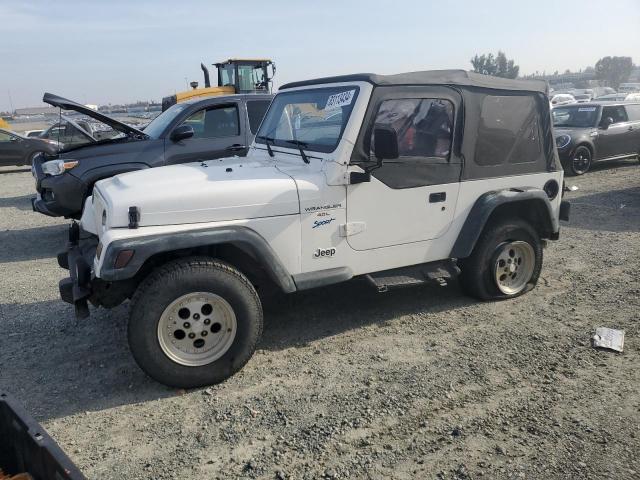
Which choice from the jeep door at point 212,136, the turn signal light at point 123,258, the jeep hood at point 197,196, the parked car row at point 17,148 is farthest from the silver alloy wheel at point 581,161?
the parked car row at point 17,148

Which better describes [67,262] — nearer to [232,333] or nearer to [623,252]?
[232,333]

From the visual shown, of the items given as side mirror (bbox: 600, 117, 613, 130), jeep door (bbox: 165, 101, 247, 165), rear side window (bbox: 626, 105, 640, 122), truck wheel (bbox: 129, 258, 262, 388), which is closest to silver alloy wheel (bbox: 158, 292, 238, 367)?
truck wheel (bbox: 129, 258, 262, 388)

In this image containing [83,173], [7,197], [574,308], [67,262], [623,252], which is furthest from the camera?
[7,197]

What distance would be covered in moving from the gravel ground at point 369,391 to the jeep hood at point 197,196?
46.2 inches

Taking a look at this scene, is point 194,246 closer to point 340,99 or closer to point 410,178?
point 340,99

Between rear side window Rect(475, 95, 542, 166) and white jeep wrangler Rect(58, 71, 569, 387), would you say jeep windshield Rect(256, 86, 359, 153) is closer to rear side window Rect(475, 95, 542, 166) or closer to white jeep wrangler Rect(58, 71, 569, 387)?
white jeep wrangler Rect(58, 71, 569, 387)

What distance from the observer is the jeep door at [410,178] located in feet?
13.7

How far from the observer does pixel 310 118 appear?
457cm

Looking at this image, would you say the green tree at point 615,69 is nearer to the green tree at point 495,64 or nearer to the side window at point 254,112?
the green tree at point 495,64

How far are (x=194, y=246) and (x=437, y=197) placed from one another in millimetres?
2094

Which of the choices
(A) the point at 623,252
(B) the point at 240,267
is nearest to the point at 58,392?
(B) the point at 240,267

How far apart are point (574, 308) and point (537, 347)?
961mm

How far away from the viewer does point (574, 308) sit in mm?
4852

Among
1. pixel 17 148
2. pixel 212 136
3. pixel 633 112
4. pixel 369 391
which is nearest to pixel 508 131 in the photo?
pixel 369 391
